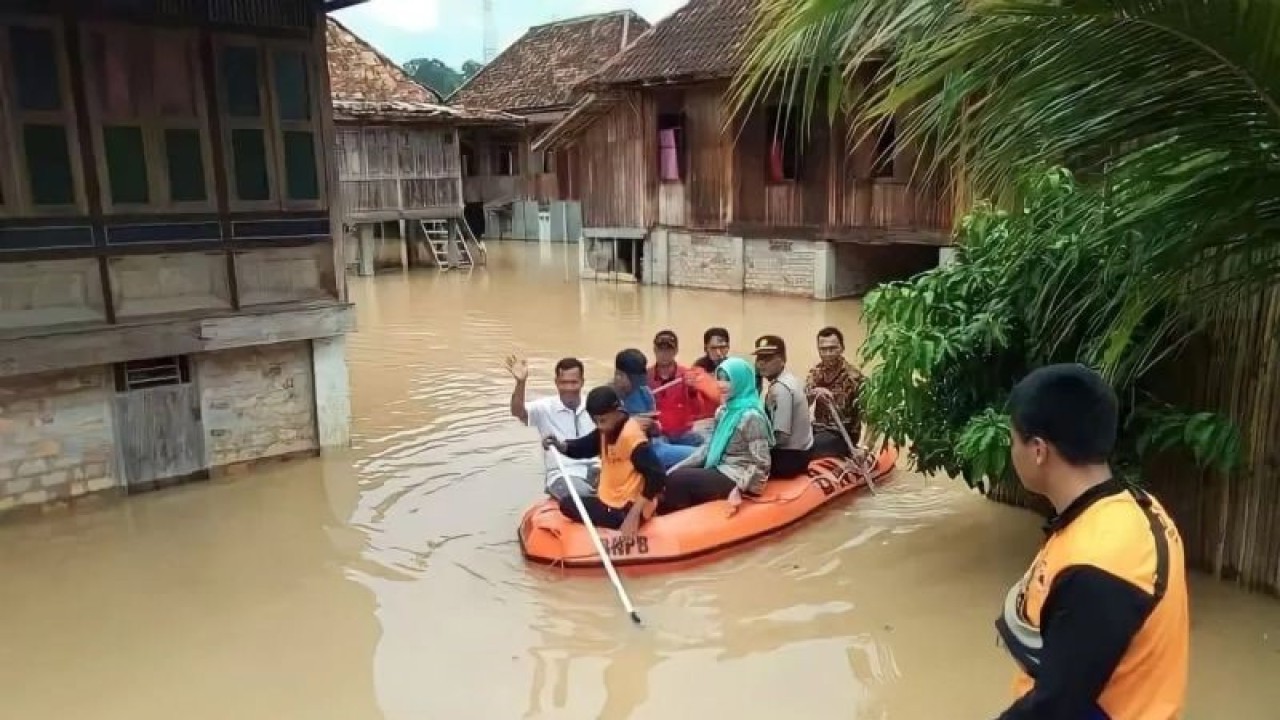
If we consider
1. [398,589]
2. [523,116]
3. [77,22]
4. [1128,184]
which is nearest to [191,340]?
[77,22]

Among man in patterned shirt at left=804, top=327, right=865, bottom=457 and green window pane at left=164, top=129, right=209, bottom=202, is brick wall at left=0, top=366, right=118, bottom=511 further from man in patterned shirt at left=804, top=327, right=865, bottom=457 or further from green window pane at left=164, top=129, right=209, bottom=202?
man in patterned shirt at left=804, top=327, right=865, bottom=457

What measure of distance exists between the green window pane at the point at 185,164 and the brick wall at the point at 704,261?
11.7 meters

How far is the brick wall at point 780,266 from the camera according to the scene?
1714cm

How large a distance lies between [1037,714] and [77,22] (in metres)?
7.77

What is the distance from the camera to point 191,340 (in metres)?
7.62

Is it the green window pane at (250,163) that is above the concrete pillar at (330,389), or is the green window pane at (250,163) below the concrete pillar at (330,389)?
above

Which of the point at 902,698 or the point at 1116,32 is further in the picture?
the point at 902,698

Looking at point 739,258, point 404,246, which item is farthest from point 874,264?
point 404,246

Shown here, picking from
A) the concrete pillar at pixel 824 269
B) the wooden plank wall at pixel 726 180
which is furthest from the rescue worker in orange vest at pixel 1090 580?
the concrete pillar at pixel 824 269

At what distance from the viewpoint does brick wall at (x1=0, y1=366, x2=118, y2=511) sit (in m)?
7.16

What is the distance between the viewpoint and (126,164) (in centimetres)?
735

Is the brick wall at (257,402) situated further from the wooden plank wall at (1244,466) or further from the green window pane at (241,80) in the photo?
the wooden plank wall at (1244,466)

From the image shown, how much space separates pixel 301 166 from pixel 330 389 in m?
1.96

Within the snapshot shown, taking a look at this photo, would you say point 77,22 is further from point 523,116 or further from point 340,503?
point 523,116
